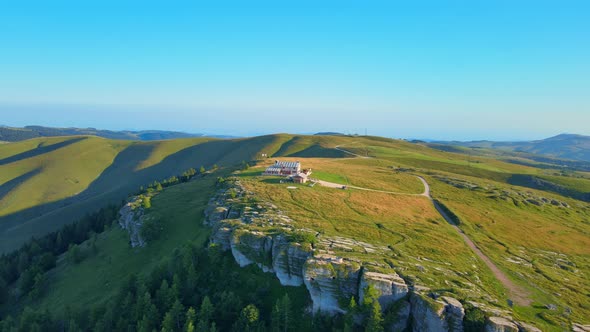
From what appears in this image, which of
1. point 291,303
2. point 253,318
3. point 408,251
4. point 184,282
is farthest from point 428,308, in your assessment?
point 184,282

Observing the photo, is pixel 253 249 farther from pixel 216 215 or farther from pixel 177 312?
pixel 216 215

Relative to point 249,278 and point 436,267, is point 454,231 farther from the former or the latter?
point 249,278

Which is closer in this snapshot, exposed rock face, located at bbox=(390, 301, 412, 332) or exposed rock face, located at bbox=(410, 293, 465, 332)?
exposed rock face, located at bbox=(410, 293, 465, 332)

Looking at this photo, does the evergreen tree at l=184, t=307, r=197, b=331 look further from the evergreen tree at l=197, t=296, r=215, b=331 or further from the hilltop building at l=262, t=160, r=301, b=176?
the hilltop building at l=262, t=160, r=301, b=176

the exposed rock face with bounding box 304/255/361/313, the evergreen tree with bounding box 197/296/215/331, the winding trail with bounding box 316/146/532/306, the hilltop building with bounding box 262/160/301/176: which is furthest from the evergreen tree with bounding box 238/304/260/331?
the hilltop building with bounding box 262/160/301/176

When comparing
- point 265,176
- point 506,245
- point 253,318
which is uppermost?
point 265,176

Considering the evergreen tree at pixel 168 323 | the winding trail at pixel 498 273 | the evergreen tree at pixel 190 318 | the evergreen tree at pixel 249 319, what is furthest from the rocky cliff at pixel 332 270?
the evergreen tree at pixel 168 323

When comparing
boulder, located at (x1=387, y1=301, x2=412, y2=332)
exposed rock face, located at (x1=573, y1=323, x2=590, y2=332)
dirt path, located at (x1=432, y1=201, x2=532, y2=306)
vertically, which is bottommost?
boulder, located at (x1=387, y1=301, x2=412, y2=332)
